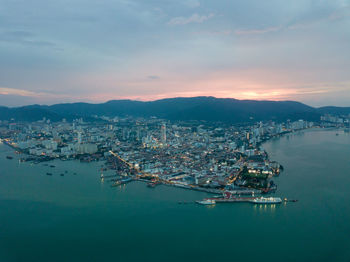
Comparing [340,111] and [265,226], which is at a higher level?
[340,111]

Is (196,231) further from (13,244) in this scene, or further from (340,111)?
(340,111)

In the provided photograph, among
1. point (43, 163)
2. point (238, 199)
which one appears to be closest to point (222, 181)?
point (238, 199)

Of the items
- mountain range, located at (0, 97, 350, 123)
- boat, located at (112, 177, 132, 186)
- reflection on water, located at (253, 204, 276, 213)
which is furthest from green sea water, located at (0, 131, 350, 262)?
mountain range, located at (0, 97, 350, 123)

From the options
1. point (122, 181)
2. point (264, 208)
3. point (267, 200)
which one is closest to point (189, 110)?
point (122, 181)

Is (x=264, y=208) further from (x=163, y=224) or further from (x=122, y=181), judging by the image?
(x=122, y=181)

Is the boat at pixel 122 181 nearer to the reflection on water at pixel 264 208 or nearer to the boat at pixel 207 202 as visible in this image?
the boat at pixel 207 202

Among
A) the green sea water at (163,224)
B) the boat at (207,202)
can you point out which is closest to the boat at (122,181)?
the green sea water at (163,224)
